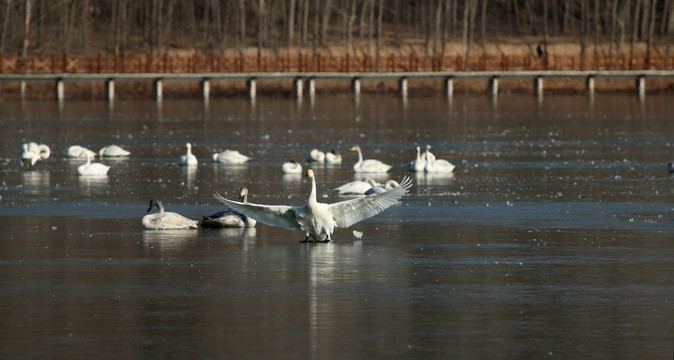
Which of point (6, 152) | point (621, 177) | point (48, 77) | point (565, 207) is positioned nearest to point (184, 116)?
point (48, 77)

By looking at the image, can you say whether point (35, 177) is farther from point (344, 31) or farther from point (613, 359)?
point (344, 31)

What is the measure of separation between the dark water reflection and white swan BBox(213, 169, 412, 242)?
1.27 ft

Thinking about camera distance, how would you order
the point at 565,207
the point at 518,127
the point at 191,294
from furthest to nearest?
1. the point at 518,127
2. the point at 565,207
3. the point at 191,294

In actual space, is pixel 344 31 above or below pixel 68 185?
above

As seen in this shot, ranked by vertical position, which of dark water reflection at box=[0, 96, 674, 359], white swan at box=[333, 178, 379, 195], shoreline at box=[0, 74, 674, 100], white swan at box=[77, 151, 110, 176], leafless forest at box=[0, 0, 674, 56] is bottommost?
dark water reflection at box=[0, 96, 674, 359]

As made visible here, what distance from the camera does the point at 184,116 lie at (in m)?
61.5

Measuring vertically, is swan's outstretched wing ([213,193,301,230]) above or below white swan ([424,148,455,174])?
below

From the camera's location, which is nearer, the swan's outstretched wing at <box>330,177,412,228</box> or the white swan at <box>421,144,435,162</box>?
the swan's outstretched wing at <box>330,177,412,228</box>

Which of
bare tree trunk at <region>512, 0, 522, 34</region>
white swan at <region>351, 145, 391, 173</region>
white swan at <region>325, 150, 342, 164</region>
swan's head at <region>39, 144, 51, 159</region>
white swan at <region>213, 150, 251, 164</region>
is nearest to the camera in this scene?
white swan at <region>351, 145, 391, 173</region>

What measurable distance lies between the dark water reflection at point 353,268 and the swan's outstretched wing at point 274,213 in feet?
1.25

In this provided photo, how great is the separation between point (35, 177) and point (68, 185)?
2563 mm

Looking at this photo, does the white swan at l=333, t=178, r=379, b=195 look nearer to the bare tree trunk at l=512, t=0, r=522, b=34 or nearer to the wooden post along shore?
the wooden post along shore

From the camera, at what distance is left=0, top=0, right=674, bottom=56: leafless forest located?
92125 millimetres

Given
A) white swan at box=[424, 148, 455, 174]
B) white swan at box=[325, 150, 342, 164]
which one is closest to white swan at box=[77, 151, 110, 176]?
Result: white swan at box=[325, 150, 342, 164]
